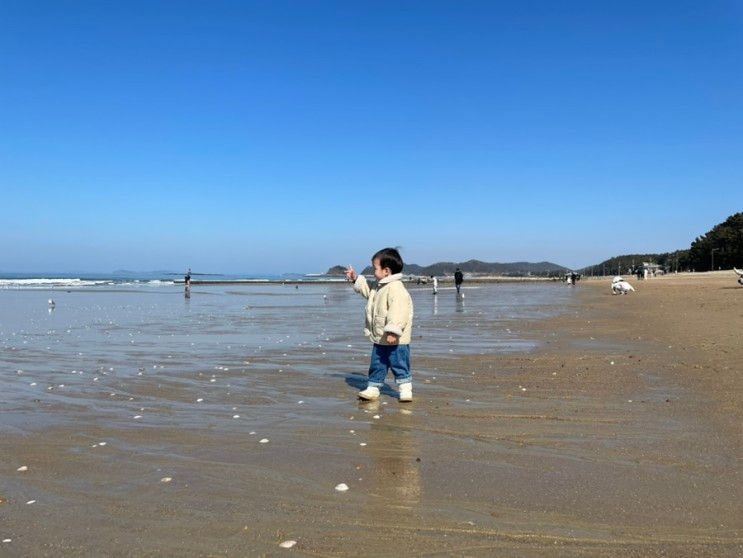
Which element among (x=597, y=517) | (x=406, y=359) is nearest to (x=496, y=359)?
(x=406, y=359)

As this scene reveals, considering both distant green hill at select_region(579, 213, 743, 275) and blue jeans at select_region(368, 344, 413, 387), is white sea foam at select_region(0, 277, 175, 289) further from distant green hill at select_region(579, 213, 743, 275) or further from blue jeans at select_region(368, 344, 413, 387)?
distant green hill at select_region(579, 213, 743, 275)

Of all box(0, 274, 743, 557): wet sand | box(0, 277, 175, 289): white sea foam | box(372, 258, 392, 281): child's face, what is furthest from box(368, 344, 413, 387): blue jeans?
box(0, 277, 175, 289): white sea foam

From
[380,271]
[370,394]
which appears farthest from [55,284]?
[370,394]

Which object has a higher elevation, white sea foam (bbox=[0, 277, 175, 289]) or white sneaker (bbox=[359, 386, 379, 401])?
white sea foam (bbox=[0, 277, 175, 289])

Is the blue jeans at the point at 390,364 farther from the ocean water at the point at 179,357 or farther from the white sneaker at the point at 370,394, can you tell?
the ocean water at the point at 179,357

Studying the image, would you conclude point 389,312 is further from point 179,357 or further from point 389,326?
point 179,357

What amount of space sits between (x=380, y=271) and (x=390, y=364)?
135cm

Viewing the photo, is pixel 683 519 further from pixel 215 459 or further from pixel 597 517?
pixel 215 459

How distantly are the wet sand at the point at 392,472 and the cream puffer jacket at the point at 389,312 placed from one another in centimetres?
90

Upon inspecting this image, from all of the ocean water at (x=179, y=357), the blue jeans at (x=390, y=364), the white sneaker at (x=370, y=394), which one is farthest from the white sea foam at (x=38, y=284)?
the white sneaker at (x=370, y=394)

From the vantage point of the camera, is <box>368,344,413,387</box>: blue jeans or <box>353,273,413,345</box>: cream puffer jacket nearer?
<box>368,344,413,387</box>: blue jeans

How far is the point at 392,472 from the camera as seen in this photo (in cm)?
480

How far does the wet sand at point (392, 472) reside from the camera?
3.58 metres

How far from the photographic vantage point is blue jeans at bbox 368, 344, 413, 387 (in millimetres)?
7746
